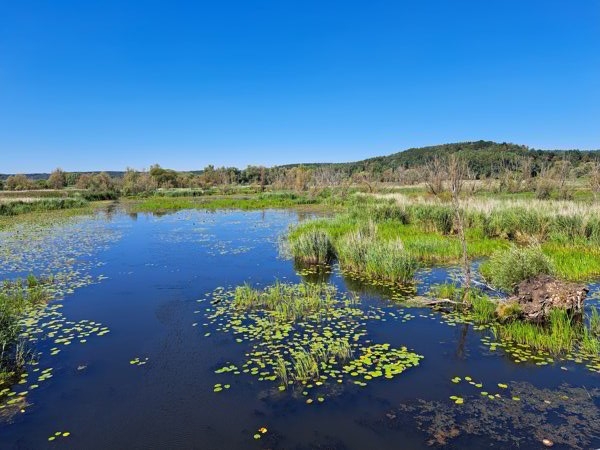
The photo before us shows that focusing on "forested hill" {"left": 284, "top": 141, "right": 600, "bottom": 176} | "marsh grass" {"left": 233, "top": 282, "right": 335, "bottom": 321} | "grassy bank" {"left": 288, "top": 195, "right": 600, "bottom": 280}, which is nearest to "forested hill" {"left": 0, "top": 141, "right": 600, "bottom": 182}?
"forested hill" {"left": 284, "top": 141, "right": 600, "bottom": 176}

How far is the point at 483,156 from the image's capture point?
72.6m

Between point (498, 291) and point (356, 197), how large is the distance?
26.3m

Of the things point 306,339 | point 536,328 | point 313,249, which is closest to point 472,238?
point 313,249

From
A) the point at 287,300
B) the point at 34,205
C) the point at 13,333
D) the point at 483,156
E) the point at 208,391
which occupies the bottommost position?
the point at 208,391

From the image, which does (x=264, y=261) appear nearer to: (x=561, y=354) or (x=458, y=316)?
(x=458, y=316)

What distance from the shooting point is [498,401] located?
5.31 meters

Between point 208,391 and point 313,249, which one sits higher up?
point 313,249

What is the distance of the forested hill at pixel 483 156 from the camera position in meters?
63.2

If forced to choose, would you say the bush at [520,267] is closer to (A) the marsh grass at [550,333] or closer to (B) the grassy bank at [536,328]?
(B) the grassy bank at [536,328]

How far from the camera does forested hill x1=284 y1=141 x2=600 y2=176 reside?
63188 mm

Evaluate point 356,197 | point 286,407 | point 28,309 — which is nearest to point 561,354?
point 286,407

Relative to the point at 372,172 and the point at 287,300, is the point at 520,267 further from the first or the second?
the point at 372,172

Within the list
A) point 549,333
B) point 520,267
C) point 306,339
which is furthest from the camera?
point 520,267

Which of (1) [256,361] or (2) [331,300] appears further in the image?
(2) [331,300]
